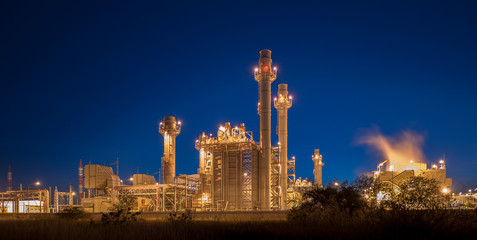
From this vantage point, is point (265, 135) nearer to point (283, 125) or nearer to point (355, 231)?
point (283, 125)

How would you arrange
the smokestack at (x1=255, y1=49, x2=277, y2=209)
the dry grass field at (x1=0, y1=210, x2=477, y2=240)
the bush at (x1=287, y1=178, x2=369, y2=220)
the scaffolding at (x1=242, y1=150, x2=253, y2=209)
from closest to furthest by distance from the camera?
1. the dry grass field at (x1=0, y1=210, x2=477, y2=240)
2. the bush at (x1=287, y1=178, x2=369, y2=220)
3. the smokestack at (x1=255, y1=49, x2=277, y2=209)
4. the scaffolding at (x1=242, y1=150, x2=253, y2=209)

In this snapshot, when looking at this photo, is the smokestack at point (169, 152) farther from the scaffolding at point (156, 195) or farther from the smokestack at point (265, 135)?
the smokestack at point (265, 135)

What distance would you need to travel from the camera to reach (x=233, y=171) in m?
66.1

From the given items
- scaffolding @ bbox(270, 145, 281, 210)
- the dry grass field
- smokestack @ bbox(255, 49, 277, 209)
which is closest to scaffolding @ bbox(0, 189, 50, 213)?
smokestack @ bbox(255, 49, 277, 209)

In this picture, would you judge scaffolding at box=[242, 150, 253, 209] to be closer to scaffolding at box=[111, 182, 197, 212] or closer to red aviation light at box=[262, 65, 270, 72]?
scaffolding at box=[111, 182, 197, 212]

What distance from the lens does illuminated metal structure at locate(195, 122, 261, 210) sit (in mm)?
64500

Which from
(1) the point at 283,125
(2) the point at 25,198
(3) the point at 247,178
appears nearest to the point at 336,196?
(3) the point at 247,178

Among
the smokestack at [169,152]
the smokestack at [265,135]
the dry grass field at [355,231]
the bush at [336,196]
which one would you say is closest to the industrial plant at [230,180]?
the smokestack at [265,135]

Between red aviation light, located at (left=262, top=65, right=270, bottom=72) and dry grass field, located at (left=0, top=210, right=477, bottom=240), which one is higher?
red aviation light, located at (left=262, top=65, right=270, bottom=72)

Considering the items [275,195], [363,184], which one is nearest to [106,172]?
[275,195]

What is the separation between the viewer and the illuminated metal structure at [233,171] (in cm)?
6450

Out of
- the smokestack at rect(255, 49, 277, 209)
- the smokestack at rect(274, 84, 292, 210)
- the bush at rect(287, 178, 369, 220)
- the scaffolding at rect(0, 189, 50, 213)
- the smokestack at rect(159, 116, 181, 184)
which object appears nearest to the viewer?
the bush at rect(287, 178, 369, 220)

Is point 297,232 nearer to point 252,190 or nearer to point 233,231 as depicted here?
point 233,231

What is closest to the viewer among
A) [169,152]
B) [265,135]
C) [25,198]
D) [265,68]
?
[265,135]
